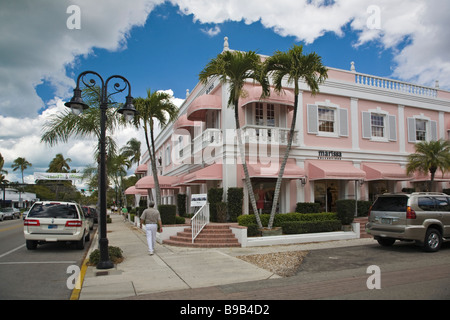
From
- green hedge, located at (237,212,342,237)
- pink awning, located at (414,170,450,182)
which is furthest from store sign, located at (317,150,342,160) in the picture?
pink awning, located at (414,170,450,182)

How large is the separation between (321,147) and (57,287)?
47.1 feet

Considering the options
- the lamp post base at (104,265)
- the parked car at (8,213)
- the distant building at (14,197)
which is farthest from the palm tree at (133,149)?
the lamp post base at (104,265)

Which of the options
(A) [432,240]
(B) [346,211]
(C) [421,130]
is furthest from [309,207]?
(C) [421,130]

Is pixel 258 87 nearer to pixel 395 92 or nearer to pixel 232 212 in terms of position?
pixel 232 212

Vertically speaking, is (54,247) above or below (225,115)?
below

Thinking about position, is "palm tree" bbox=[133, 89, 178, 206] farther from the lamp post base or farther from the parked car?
the parked car

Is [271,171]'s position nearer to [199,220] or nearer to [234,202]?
[234,202]

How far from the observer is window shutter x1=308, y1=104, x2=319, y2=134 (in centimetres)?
1816

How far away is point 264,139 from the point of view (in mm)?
16344

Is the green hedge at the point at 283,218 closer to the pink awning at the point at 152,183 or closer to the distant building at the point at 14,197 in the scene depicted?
the pink awning at the point at 152,183

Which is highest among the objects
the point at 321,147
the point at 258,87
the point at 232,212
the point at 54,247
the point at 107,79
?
the point at 258,87

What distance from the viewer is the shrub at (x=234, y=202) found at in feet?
49.7
